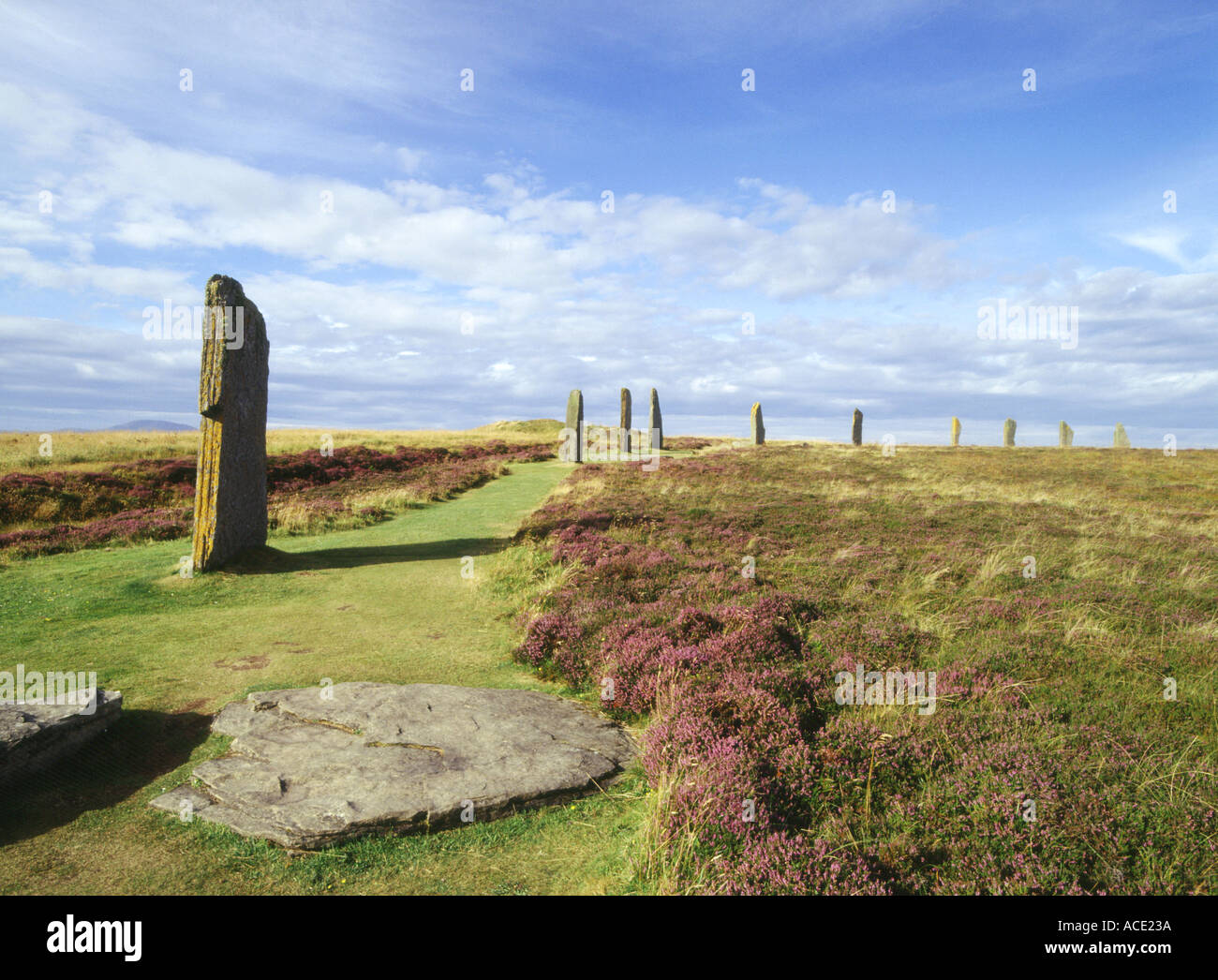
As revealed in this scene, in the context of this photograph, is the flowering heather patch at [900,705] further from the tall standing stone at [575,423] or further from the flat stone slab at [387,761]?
the tall standing stone at [575,423]

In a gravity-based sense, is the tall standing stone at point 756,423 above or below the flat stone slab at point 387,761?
above

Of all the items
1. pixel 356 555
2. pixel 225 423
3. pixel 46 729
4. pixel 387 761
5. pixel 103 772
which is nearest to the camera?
pixel 387 761

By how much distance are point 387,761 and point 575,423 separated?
3291 cm

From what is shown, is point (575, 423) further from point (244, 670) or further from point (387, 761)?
point (387, 761)

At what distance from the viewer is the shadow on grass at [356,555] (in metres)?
13.0

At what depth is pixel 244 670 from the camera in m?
7.96

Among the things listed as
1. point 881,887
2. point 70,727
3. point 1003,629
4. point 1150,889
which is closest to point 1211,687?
point 1003,629

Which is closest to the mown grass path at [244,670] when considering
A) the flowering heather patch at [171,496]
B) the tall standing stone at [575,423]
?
the flowering heather patch at [171,496]

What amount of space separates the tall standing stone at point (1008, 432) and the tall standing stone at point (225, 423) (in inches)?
2172

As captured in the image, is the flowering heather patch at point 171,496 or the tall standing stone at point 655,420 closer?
the flowering heather patch at point 171,496

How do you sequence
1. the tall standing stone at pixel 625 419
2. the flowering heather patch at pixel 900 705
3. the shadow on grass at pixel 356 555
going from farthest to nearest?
the tall standing stone at pixel 625 419 < the shadow on grass at pixel 356 555 < the flowering heather patch at pixel 900 705

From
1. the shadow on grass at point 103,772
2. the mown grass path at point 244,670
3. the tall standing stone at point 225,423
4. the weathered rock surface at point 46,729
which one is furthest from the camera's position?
the tall standing stone at point 225,423

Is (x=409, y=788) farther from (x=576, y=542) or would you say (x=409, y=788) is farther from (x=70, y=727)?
(x=576, y=542)

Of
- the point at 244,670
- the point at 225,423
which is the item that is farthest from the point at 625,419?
the point at 244,670
